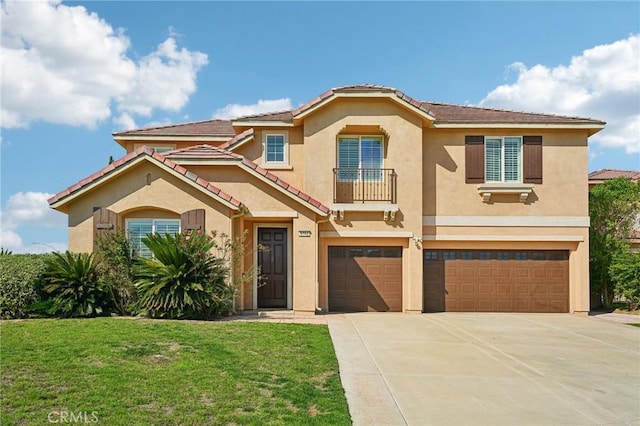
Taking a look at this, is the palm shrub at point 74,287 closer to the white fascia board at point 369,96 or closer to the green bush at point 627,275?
the white fascia board at point 369,96

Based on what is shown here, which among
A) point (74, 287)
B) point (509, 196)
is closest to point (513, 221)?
point (509, 196)

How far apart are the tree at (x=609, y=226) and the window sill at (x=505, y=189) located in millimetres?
3541

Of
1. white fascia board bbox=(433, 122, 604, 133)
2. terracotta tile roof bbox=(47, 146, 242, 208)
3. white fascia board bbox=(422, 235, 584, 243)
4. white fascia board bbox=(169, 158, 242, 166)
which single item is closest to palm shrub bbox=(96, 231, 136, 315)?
terracotta tile roof bbox=(47, 146, 242, 208)

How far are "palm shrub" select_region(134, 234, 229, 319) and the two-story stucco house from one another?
260 cm

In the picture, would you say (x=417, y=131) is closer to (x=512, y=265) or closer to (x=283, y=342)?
(x=512, y=265)

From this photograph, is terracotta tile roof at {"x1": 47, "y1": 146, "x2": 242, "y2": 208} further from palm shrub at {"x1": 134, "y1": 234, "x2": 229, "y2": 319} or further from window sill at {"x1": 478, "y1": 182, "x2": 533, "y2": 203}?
window sill at {"x1": 478, "y1": 182, "x2": 533, "y2": 203}

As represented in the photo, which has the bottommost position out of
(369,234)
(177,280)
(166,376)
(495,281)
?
(166,376)

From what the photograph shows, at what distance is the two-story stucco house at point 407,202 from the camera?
51.6ft

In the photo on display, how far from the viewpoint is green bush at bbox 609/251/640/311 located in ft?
56.4

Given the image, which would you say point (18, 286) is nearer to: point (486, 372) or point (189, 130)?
point (189, 130)

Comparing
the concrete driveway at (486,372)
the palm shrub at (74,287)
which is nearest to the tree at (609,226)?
the concrete driveway at (486,372)

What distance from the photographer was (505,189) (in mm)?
17031

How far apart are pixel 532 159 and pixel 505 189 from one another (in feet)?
4.94

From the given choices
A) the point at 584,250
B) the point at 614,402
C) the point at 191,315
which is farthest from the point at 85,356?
the point at 584,250
